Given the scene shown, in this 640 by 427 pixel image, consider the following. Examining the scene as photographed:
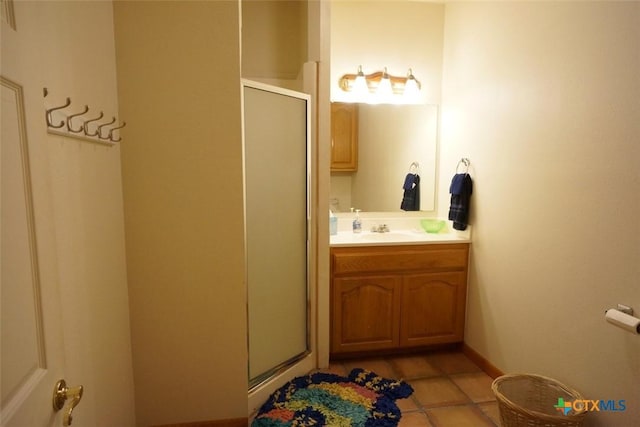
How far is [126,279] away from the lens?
1.64 metres

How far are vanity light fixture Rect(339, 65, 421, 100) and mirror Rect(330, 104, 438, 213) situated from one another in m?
0.09

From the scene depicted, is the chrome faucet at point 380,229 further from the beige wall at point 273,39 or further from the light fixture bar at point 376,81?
the beige wall at point 273,39

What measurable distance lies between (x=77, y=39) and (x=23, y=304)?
960 mm

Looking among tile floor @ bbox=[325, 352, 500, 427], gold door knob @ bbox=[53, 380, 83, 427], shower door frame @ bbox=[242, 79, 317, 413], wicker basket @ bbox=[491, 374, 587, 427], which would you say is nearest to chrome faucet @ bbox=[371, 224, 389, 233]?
shower door frame @ bbox=[242, 79, 317, 413]

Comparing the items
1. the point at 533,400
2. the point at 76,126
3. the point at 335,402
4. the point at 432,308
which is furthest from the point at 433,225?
the point at 76,126

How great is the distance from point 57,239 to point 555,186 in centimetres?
214

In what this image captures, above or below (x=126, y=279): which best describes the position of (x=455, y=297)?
below

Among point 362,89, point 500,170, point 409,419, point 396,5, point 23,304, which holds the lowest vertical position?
point 409,419

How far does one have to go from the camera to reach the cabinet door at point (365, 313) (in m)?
2.45

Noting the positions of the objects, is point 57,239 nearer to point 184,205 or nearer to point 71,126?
point 71,126

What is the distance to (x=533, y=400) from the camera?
6.03ft

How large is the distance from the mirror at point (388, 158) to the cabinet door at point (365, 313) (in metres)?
0.68

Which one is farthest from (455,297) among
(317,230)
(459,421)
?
(317,230)

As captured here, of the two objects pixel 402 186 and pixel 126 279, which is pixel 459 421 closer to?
pixel 402 186
